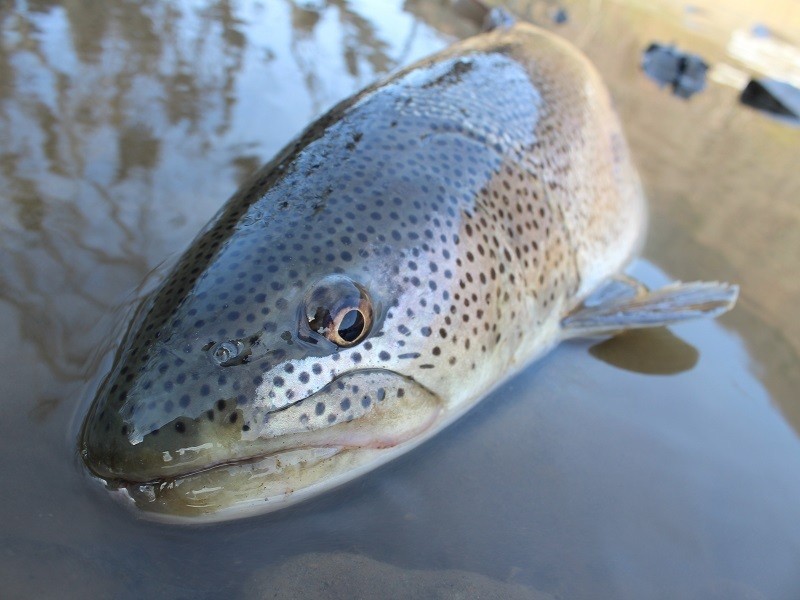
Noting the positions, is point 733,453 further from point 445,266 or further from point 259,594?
point 259,594

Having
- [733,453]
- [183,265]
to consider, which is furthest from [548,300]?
[183,265]

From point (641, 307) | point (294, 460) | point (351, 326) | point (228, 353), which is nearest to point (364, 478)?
point (294, 460)

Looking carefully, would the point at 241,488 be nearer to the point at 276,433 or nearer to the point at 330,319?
Answer: the point at 276,433

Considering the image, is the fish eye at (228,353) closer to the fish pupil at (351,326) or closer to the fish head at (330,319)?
the fish head at (330,319)

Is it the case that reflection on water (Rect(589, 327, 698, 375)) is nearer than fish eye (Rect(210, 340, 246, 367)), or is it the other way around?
fish eye (Rect(210, 340, 246, 367))

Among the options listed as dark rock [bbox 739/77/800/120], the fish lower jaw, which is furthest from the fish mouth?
dark rock [bbox 739/77/800/120]

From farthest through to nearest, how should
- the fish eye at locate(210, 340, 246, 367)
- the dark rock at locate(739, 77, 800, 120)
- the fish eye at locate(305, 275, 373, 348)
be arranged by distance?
the dark rock at locate(739, 77, 800, 120) < the fish eye at locate(305, 275, 373, 348) < the fish eye at locate(210, 340, 246, 367)

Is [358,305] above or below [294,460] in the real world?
above

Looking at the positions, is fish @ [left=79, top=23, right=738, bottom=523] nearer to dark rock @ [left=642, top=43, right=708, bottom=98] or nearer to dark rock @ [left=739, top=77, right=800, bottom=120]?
dark rock @ [left=642, top=43, right=708, bottom=98]
